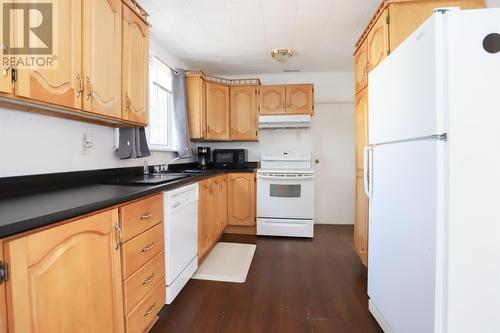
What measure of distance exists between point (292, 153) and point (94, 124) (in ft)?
8.77

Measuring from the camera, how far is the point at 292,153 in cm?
372

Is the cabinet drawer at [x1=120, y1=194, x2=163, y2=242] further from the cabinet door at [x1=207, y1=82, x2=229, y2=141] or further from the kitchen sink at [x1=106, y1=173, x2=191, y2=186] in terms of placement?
the cabinet door at [x1=207, y1=82, x2=229, y2=141]

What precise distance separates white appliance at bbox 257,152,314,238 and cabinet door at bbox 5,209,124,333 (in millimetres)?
2296

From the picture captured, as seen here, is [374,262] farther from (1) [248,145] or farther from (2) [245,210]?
(1) [248,145]

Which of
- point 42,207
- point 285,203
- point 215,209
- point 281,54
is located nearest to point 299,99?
point 281,54

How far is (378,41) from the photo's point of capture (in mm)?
1905

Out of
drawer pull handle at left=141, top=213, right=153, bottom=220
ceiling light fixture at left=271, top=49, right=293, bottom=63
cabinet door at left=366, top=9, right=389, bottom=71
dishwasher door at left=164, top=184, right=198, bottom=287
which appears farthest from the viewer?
ceiling light fixture at left=271, top=49, right=293, bottom=63

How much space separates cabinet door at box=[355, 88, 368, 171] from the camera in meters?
2.16

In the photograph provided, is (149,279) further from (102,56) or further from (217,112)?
(217,112)

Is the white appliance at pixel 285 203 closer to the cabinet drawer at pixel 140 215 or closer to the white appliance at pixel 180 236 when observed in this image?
the white appliance at pixel 180 236

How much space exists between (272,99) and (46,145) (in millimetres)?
2870

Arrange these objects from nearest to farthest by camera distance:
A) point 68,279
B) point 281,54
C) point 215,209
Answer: point 68,279
point 215,209
point 281,54

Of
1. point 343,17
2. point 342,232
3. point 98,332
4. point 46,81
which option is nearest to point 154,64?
point 46,81

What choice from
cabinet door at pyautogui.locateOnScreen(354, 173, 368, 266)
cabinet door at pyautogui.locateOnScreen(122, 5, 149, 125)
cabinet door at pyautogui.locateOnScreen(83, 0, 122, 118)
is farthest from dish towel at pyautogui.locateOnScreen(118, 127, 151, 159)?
cabinet door at pyautogui.locateOnScreen(354, 173, 368, 266)
